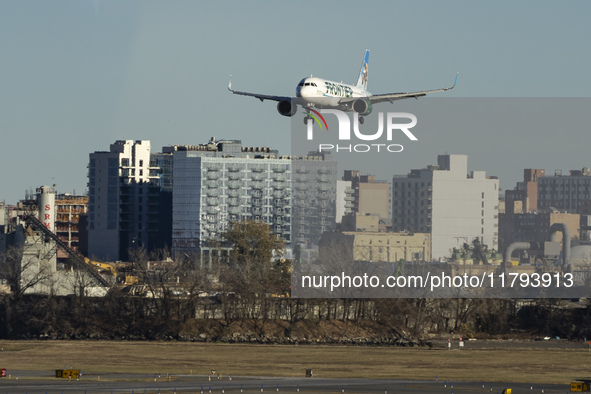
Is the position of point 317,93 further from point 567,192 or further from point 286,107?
point 567,192

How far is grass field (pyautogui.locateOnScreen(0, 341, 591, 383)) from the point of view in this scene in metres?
102

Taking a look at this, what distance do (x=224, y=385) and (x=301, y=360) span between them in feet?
87.7

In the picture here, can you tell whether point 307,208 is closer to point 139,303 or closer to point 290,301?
point 290,301

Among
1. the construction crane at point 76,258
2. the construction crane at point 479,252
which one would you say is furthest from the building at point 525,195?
the construction crane at point 76,258

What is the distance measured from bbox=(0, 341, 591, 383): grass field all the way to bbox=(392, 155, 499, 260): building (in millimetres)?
11235

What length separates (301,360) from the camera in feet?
376

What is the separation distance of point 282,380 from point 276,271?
230ft

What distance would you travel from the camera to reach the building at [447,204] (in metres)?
121

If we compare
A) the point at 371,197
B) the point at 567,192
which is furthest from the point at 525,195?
the point at 371,197

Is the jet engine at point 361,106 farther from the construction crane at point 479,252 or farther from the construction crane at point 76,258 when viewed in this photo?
the construction crane at point 76,258

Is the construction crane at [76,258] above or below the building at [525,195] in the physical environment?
below

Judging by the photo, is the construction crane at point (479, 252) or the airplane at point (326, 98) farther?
the airplane at point (326, 98)

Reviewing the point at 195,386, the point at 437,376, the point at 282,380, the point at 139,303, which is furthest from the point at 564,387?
the point at 139,303

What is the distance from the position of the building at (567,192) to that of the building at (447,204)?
8.25 m
